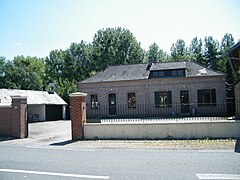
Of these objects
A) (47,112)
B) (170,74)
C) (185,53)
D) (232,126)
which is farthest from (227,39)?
(232,126)

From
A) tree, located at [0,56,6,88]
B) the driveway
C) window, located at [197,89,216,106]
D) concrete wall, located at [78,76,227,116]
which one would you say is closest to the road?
the driveway

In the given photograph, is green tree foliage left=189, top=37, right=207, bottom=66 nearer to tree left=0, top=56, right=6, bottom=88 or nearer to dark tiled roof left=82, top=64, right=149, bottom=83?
dark tiled roof left=82, top=64, right=149, bottom=83

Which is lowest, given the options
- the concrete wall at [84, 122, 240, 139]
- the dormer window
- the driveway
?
the driveway

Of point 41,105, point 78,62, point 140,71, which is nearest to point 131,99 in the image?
point 140,71

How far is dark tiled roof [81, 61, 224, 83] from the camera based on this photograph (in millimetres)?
31594

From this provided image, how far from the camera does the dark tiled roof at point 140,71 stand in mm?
31594

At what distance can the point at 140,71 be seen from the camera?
112 ft

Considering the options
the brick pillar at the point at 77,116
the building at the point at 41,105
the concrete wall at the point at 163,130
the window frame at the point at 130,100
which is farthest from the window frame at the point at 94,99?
the concrete wall at the point at 163,130

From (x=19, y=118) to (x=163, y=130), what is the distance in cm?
864

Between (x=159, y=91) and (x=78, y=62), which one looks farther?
(x=78, y=62)

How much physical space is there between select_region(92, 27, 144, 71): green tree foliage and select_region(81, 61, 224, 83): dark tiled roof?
2041 cm

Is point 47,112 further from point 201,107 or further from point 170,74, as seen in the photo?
point 201,107

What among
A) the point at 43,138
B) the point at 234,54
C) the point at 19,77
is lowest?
the point at 43,138

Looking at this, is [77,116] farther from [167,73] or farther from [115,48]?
[115,48]
